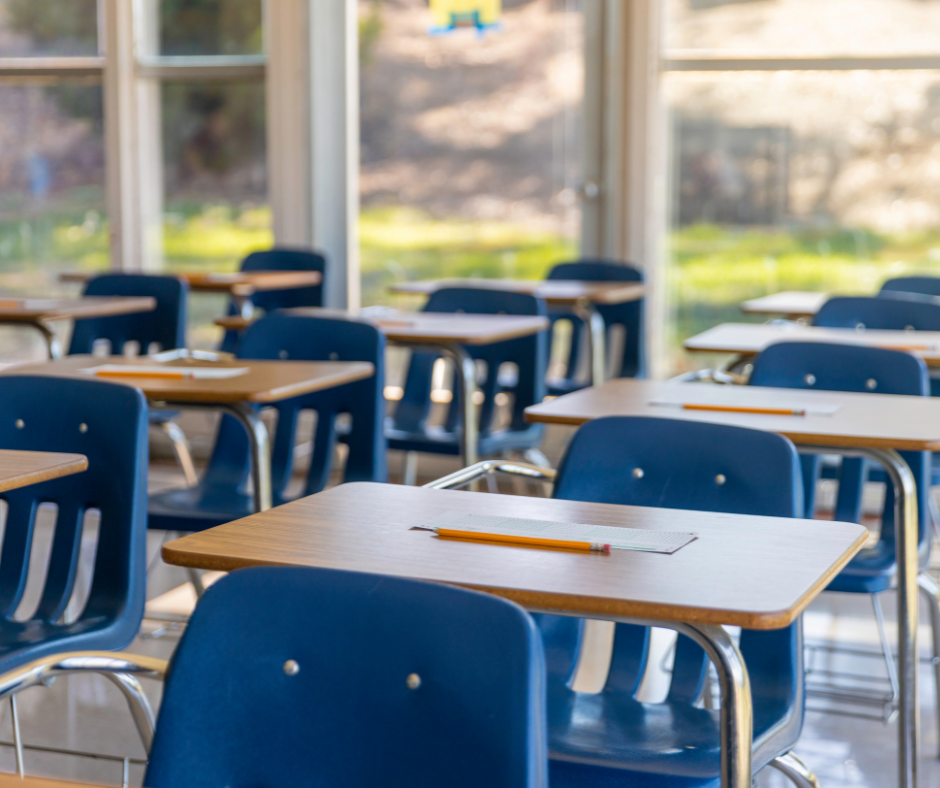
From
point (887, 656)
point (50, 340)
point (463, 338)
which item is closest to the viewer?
point (887, 656)

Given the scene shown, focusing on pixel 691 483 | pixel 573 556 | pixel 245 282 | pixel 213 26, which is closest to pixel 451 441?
pixel 245 282

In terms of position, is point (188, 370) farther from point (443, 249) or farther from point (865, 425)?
point (443, 249)

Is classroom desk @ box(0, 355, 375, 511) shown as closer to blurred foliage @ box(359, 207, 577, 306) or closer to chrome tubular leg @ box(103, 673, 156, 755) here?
chrome tubular leg @ box(103, 673, 156, 755)

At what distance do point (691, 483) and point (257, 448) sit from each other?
3.88ft

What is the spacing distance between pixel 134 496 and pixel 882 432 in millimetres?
1304

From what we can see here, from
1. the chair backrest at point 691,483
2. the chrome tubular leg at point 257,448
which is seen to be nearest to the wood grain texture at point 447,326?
the chrome tubular leg at point 257,448

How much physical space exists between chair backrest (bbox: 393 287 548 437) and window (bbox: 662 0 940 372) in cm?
159

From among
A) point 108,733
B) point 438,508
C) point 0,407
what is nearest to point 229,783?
point 438,508

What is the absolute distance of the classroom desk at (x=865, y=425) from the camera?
2.26m

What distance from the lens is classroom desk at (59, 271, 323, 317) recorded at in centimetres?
525

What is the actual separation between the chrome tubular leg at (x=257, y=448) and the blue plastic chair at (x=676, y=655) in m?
1.03

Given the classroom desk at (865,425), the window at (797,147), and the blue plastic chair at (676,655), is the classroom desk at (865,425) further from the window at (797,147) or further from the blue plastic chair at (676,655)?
the window at (797,147)

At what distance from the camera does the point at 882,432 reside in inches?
89.5

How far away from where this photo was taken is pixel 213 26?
622 centimetres
